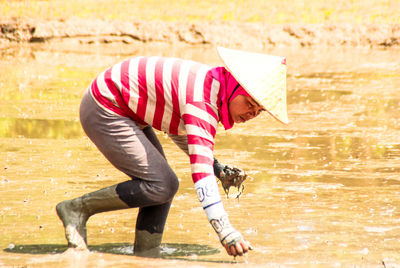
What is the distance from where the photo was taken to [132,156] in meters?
4.11

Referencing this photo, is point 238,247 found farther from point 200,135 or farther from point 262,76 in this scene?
point 262,76

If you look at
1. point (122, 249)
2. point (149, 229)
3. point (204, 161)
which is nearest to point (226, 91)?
point (204, 161)

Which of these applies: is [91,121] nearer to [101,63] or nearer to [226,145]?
[226,145]

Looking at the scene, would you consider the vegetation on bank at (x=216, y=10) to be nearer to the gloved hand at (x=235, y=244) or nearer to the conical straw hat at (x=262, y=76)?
the conical straw hat at (x=262, y=76)

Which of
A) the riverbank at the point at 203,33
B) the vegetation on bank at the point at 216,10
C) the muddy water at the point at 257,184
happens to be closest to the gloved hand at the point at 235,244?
the muddy water at the point at 257,184

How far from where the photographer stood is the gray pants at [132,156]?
13.5 feet

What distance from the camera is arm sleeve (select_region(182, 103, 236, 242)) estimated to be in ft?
12.4

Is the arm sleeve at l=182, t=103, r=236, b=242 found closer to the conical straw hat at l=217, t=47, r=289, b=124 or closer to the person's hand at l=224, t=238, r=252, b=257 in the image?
the person's hand at l=224, t=238, r=252, b=257

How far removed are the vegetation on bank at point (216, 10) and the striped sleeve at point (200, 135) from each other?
54.0 feet

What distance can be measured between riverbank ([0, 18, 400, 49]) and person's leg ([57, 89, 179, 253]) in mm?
15185

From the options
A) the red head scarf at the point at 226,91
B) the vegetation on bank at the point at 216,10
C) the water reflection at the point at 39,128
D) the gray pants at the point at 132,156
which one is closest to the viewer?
the red head scarf at the point at 226,91

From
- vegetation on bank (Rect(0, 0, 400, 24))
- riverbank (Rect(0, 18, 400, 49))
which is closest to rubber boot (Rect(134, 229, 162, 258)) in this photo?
riverbank (Rect(0, 18, 400, 49))

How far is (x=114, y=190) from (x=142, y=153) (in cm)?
28

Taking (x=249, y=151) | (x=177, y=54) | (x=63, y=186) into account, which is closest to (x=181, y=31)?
(x=177, y=54)
